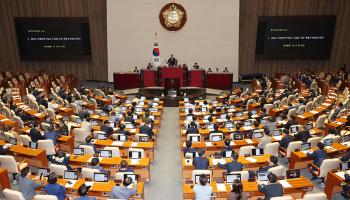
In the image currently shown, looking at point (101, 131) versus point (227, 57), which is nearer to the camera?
point (101, 131)

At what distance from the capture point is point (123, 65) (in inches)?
1128

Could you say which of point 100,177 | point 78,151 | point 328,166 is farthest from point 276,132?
point 78,151

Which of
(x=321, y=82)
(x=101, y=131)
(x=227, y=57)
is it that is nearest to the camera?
(x=101, y=131)

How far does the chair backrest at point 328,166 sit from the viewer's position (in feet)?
35.0

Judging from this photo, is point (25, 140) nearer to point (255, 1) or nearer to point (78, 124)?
point (78, 124)

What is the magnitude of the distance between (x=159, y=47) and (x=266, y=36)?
891 centimetres

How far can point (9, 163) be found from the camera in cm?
1092

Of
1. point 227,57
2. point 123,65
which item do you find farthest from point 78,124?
point 227,57

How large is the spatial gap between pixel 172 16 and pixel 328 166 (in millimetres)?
19714

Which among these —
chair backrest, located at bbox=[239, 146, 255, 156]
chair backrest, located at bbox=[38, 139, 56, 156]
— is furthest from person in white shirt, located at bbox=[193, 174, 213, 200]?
chair backrest, located at bbox=[38, 139, 56, 156]

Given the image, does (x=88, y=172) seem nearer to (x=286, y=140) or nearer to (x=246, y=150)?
(x=246, y=150)

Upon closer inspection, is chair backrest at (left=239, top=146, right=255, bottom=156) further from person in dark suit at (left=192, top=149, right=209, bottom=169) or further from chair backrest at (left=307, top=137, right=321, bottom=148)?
chair backrest at (left=307, top=137, right=321, bottom=148)

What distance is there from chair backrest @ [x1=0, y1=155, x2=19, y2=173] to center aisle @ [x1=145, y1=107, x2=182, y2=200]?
4259 millimetres

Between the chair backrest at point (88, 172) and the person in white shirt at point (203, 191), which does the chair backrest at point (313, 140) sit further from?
the chair backrest at point (88, 172)
